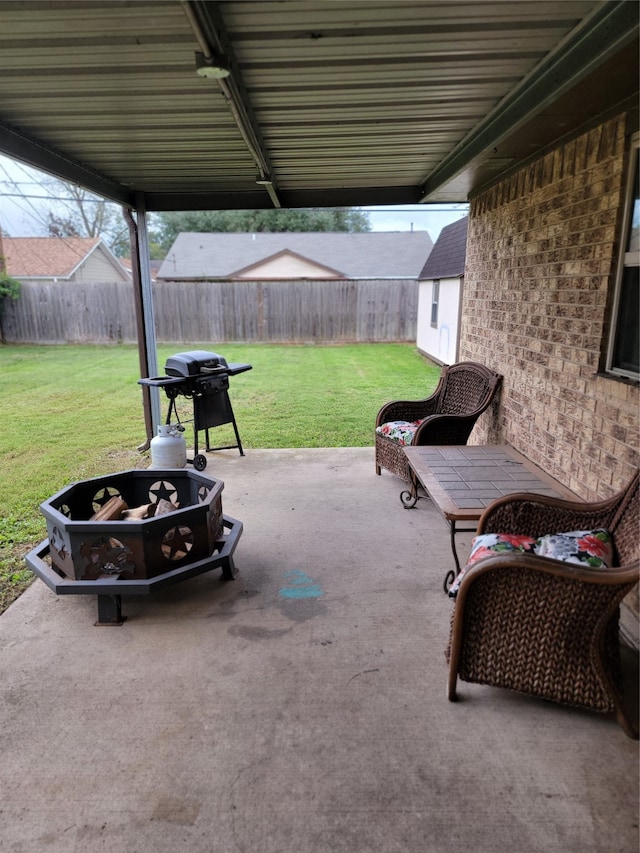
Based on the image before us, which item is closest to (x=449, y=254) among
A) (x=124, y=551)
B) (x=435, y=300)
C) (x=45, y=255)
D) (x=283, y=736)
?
(x=435, y=300)

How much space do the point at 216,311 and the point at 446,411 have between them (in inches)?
420

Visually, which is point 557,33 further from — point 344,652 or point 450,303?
point 450,303

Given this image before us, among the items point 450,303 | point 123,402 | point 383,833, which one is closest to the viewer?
point 383,833

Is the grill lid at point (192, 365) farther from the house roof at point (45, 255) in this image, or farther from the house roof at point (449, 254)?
the house roof at point (45, 255)

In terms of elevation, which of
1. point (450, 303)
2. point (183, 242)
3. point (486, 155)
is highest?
point (183, 242)

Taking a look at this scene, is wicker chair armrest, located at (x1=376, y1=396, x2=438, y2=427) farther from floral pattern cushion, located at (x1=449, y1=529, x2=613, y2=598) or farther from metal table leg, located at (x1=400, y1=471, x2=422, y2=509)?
floral pattern cushion, located at (x1=449, y1=529, x2=613, y2=598)

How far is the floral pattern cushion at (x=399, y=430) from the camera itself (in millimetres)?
4250

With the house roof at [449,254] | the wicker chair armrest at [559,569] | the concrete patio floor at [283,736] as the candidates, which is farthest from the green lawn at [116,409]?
the wicker chair armrest at [559,569]

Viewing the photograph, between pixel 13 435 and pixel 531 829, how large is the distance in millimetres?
6425

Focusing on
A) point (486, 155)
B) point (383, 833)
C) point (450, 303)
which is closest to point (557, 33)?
point (486, 155)

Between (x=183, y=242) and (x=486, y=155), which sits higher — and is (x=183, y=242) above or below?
above

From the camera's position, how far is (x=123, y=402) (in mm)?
7969

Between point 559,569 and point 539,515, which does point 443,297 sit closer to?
point 539,515

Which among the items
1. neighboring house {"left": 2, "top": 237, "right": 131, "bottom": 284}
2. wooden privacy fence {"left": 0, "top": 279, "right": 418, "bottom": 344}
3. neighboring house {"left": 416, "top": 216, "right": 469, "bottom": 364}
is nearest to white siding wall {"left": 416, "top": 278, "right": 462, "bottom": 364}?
neighboring house {"left": 416, "top": 216, "right": 469, "bottom": 364}
